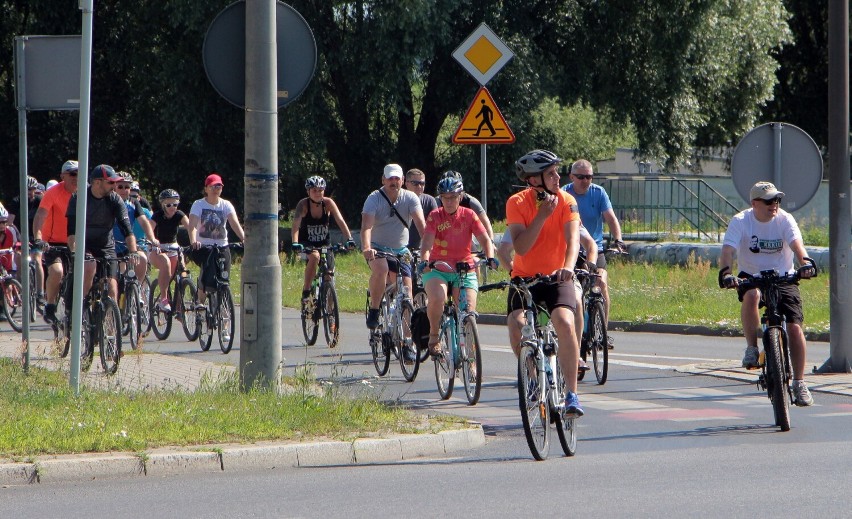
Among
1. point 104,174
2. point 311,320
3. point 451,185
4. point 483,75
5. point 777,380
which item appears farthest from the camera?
point 483,75

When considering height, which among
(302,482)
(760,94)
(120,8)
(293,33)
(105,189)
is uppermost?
(120,8)

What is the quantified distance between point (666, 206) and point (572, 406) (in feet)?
76.9

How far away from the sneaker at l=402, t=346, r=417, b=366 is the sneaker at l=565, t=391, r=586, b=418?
3886 mm

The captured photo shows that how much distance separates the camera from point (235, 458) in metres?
7.16

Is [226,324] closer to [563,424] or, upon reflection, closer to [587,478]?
[563,424]

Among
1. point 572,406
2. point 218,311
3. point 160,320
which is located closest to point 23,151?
point 218,311

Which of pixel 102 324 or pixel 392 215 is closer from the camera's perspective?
pixel 102 324

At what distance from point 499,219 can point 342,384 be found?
21.6 m

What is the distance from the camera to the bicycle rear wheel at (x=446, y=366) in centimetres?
992

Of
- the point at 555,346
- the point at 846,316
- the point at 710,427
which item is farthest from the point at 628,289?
the point at 555,346

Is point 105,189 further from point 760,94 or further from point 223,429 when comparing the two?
point 760,94

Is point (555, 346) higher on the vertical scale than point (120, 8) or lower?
lower

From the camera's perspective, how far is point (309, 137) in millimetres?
26625

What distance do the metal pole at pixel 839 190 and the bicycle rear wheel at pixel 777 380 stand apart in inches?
120
